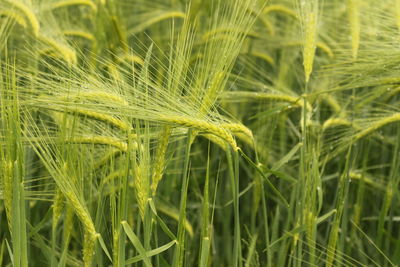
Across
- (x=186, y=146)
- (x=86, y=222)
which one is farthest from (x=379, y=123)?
(x=86, y=222)

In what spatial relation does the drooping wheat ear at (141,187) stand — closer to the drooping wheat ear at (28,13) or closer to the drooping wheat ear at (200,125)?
the drooping wheat ear at (200,125)

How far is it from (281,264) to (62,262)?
1.43 feet

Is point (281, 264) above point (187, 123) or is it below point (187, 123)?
→ below

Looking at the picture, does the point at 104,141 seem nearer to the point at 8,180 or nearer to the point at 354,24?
the point at 8,180

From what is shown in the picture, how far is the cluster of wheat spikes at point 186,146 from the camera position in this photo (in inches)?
45.3

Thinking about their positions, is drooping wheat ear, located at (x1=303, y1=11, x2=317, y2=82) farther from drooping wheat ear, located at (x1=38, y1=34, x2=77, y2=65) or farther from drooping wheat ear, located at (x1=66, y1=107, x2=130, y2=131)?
drooping wheat ear, located at (x1=38, y1=34, x2=77, y2=65)

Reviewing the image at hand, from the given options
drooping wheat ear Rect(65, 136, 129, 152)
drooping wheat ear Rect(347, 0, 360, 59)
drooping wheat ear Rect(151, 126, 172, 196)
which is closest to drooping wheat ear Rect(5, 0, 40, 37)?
drooping wheat ear Rect(65, 136, 129, 152)

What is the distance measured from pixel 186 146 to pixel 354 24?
30.2 inches

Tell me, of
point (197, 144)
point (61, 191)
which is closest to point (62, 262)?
point (61, 191)

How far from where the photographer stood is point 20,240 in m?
1.07

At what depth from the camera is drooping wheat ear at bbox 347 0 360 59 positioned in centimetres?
170

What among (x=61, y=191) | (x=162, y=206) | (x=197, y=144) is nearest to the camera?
(x=61, y=191)

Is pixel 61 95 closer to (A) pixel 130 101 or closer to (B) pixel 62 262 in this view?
(A) pixel 130 101

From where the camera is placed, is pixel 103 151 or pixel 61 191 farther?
pixel 103 151
